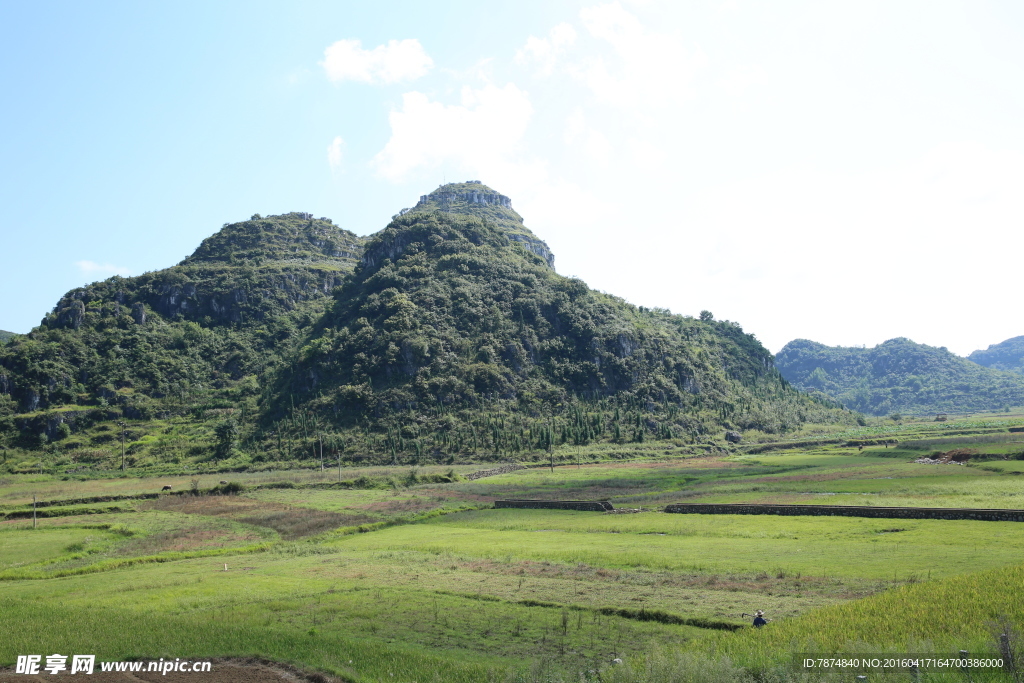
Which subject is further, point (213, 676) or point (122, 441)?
point (122, 441)

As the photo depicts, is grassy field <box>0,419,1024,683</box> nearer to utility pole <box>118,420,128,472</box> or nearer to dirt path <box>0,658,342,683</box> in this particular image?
dirt path <box>0,658,342,683</box>

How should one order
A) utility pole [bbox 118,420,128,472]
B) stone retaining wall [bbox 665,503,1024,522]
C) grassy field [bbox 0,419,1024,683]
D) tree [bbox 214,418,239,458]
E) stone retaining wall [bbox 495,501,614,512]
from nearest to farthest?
grassy field [bbox 0,419,1024,683] → stone retaining wall [bbox 665,503,1024,522] → stone retaining wall [bbox 495,501,614,512] → utility pole [bbox 118,420,128,472] → tree [bbox 214,418,239,458]

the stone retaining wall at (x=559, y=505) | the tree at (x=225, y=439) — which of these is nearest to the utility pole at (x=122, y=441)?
the tree at (x=225, y=439)

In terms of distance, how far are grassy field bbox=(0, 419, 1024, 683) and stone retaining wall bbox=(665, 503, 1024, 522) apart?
2.21 meters

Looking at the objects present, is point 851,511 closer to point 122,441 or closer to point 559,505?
point 559,505

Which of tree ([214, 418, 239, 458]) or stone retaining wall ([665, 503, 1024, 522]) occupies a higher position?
tree ([214, 418, 239, 458])

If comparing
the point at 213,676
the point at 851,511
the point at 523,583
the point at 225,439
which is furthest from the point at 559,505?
the point at 225,439

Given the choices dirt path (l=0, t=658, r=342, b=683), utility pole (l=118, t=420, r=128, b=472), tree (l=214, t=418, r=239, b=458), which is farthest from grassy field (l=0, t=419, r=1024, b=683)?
tree (l=214, t=418, r=239, b=458)

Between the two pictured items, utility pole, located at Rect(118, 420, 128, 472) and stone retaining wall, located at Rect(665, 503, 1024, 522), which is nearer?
stone retaining wall, located at Rect(665, 503, 1024, 522)

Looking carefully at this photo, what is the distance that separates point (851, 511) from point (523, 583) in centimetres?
3292

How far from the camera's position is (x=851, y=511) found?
52156mm

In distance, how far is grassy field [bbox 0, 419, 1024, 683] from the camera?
21891 mm

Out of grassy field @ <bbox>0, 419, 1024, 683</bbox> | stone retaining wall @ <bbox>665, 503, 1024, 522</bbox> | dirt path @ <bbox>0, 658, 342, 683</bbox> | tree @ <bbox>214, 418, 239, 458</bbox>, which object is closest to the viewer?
grassy field @ <bbox>0, 419, 1024, 683</bbox>

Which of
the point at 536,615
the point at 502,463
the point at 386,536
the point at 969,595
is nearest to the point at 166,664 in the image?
the point at 536,615
